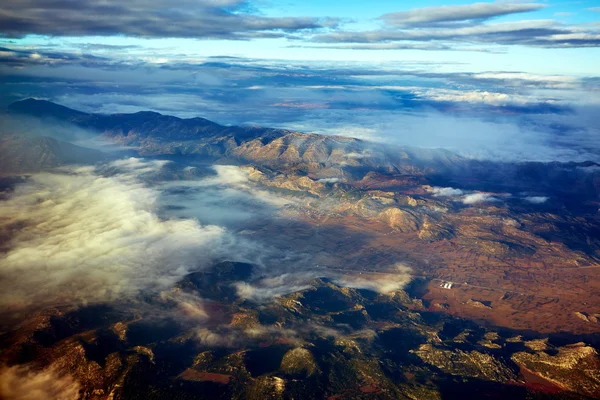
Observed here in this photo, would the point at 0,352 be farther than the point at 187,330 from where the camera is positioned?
No

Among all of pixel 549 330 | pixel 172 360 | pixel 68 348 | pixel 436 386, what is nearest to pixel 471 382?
pixel 436 386

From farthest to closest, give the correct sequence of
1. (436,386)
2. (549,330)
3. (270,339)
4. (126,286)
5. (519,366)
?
(126,286) < (549,330) < (270,339) < (519,366) < (436,386)

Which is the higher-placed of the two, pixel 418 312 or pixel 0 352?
pixel 0 352

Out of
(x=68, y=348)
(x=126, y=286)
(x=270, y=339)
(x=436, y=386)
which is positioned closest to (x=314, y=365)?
(x=270, y=339)

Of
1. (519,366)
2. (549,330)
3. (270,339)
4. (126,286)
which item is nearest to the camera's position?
(519,366)

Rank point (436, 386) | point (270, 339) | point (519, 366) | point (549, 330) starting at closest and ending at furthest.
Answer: point (436, 386) → point (519, 366) → point (270, 339) → point (549, 330)

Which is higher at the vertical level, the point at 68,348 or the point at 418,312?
the point at 68,348

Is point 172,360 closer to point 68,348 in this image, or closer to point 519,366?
point 68,348

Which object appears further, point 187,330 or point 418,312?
point 418,312

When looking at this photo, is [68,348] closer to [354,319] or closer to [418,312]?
[354,319]
